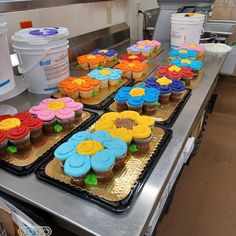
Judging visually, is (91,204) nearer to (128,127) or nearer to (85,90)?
(128,127)

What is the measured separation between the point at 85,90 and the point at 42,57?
7.5 inches

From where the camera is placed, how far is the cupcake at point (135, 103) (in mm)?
764

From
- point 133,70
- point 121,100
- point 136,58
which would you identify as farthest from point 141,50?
point 121,100

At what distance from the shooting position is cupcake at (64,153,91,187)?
1.65ft

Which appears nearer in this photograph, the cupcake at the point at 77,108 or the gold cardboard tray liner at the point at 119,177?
the gold cardboard tray liner at the point at 119,177

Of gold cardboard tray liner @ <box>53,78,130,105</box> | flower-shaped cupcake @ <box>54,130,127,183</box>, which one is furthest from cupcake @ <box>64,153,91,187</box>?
gold cardboard tray liner @ <box>53,78,130,105</box>

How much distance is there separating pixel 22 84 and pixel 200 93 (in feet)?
2.32

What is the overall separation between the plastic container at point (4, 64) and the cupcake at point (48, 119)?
178mm

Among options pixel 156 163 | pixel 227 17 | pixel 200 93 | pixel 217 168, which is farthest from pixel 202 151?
pixel 227 17

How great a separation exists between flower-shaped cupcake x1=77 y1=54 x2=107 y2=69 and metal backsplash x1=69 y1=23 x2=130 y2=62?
14 centimetres

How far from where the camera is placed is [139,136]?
1.99ft

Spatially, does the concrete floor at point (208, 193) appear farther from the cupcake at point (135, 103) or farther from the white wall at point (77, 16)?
the white wall at point (77, 16)

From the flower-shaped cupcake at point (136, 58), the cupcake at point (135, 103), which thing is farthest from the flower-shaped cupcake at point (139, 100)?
the flower-shaped cupcake at point (136, 58)

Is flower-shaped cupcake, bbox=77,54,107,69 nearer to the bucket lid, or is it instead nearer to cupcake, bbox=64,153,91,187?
the bucket lid
